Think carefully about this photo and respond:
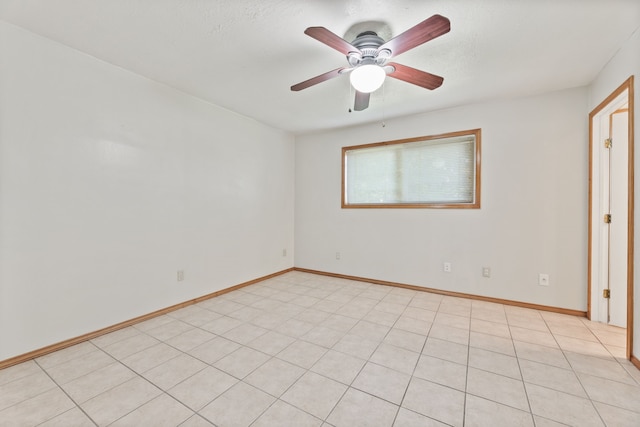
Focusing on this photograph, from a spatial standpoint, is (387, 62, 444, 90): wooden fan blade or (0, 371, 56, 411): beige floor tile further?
(387, 62, 444, 90): wooden fan blade

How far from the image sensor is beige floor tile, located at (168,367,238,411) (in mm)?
1531

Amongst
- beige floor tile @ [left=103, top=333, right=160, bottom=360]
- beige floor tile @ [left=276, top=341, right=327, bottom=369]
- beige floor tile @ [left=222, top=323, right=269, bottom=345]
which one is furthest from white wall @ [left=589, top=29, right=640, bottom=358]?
beige floor tile @ [left=103, top=333, right=160, bottom=360]

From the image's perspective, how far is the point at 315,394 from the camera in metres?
1.58

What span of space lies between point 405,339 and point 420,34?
2253 millimetres

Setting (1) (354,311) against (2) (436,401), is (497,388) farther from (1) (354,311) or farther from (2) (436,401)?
(1) (354,311)

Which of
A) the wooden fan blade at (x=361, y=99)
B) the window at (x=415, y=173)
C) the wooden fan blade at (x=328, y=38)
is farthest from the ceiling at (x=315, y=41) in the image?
the window at (x=415, y=173)

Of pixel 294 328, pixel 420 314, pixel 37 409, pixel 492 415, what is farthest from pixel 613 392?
pixel 37 409

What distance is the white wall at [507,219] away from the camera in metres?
2.74

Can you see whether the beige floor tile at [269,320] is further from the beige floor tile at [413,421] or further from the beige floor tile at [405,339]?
the beige floor tile at [413,421]

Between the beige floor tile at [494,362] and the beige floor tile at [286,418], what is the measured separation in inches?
49.3

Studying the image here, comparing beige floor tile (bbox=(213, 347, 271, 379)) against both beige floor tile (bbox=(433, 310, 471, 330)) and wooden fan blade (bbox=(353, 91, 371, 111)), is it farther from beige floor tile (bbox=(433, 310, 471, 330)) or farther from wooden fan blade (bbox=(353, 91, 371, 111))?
wooden fan blade (bbox=(353, 91, 371, 111))

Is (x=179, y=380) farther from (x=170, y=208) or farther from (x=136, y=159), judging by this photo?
(x=136, y=159)

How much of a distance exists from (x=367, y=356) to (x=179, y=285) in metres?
2.18

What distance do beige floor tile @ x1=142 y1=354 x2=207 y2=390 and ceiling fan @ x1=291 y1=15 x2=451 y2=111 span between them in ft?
7.42
